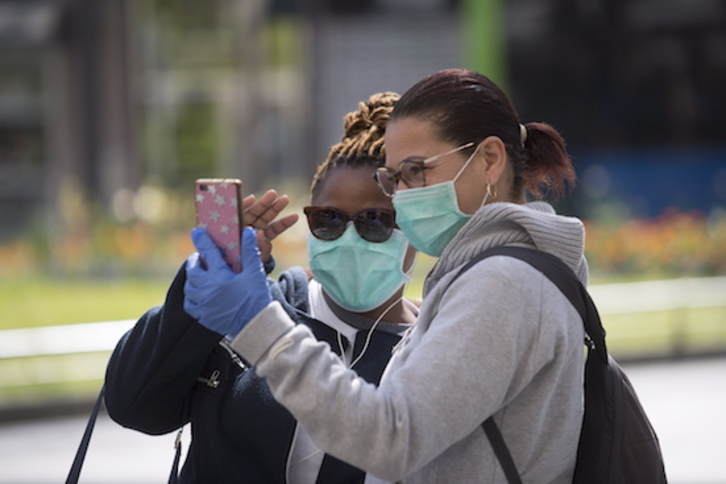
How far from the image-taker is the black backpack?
216 cm

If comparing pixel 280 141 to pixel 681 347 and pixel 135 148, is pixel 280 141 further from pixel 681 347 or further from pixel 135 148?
pixel 681 347

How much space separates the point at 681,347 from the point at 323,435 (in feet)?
30.6

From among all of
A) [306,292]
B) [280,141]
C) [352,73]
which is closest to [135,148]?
[280,141]

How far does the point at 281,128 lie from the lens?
74.9ft

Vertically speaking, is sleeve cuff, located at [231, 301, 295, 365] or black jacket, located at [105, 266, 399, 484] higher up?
sleeve cuff, located at [231, 301, 295, 365]

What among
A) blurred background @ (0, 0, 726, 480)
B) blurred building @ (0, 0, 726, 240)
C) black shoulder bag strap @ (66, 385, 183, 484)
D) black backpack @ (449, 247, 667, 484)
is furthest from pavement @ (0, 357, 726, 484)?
blurred building @ (0, 0, 726, 240)

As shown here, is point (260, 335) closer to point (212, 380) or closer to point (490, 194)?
point (490, 194)

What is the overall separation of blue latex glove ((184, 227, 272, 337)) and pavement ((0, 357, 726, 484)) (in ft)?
17.3

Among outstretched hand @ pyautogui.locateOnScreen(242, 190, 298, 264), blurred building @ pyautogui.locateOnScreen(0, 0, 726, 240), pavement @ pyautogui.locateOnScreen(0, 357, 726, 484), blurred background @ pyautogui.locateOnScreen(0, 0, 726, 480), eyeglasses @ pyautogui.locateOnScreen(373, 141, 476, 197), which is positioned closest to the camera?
eyeglasses @ pyautogui.locateOnScreen(373, 141, 476, 197)

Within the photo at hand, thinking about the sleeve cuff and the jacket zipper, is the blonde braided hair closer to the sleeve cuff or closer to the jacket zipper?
the jacket zipper

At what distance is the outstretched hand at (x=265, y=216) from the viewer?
9.10 feet

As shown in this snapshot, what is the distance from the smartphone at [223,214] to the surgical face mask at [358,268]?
2.25ft

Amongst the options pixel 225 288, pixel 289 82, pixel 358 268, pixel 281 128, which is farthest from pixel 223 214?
pixel 281 128

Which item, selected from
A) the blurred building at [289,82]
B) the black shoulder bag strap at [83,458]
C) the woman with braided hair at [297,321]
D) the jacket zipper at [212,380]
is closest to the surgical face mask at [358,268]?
the woman with braided hair at [297,321]
